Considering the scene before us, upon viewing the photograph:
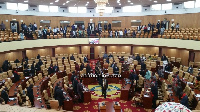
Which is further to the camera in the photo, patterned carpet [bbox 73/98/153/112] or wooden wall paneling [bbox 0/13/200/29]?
wooden wall paneling [bbox 0/13/200/29]

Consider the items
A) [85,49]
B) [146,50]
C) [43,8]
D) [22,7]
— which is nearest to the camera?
[22,7]

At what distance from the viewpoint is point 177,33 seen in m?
20.8

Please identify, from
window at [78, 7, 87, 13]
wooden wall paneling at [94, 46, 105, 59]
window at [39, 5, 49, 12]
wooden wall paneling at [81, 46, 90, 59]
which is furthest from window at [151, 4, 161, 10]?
window at [39, 5, 49, 12]

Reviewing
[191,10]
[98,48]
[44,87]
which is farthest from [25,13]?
[191,10]

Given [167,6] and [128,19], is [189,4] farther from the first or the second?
[128,19]

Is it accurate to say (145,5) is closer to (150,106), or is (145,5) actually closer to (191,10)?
(191,10)

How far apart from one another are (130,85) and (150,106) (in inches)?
107

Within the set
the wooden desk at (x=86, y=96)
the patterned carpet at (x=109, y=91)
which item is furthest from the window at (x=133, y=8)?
the wooden desk at (x=86, y=96)

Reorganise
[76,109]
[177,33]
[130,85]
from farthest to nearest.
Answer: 1. [177,33]
2. [130,85]
3. [76,109]

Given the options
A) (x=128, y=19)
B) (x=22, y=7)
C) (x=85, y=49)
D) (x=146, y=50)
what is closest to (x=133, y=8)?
(x=128, y=19)

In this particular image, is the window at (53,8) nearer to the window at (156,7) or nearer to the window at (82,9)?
the window at (82,9)

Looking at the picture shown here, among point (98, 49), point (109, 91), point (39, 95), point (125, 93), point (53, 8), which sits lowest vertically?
point (109, 91)

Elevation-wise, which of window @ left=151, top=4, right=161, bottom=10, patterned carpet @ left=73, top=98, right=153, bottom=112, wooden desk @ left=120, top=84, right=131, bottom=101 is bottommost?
patterned carpet @ left=73, top=98, right=153, bottom=112

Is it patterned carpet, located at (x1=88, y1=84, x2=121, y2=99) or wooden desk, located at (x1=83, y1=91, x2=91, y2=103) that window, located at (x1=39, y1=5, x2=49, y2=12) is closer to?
patterned carpet, located at (x1=88, y1=84, x2=121, y2=99)
